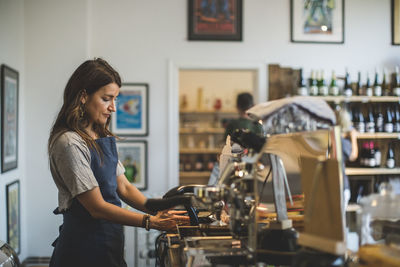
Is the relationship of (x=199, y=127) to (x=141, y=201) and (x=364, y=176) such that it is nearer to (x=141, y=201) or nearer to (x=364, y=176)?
(x=364, y=176)

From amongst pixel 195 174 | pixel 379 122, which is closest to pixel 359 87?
pixel 379 122

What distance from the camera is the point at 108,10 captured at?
4.66 metres

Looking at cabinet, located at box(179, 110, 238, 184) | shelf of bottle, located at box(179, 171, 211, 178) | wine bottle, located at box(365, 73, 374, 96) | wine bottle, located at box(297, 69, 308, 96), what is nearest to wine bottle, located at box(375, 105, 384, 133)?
wine bottle, located at box(365, 73, 374, 96)

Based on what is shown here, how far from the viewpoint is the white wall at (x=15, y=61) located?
11.8ft

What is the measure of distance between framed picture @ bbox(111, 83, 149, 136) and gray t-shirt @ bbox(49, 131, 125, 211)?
288cm

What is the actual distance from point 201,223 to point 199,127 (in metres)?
5.01

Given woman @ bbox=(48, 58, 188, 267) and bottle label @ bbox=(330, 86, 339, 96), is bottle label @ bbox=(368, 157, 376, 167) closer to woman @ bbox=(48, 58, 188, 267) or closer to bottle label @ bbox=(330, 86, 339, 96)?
bottle label @ bbox=(330, 86, 339, 96)

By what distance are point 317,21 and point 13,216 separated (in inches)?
143

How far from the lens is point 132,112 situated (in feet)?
15.4

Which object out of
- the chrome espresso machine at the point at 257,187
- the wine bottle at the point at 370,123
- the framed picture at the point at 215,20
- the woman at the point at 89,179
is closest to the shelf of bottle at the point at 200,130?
the framed picture at the point at 215,20

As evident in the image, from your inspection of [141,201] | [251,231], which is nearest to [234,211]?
[251,231]

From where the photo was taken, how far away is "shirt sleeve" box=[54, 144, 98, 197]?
1.72 meters

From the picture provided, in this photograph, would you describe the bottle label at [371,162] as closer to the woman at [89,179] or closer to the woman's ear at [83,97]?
the woman at [89,179]

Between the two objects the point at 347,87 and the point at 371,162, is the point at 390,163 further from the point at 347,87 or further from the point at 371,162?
the point at 347,87
